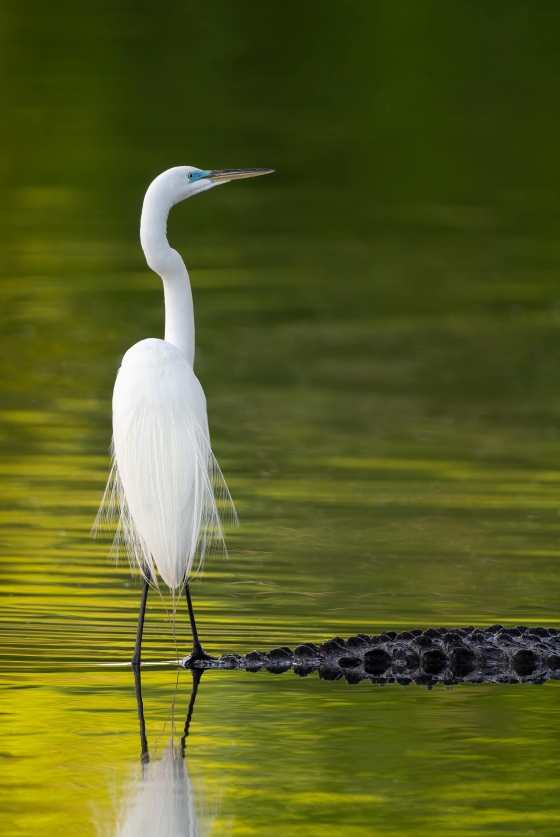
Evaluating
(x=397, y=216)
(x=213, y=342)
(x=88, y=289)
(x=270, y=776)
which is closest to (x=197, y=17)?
(x=397, y=216)

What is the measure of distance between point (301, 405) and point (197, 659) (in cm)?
527

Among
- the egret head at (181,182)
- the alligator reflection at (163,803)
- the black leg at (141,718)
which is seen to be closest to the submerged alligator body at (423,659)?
the black leg at (141,718)

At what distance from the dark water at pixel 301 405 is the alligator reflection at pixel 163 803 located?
Answer: 22mm

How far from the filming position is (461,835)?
16.9ft

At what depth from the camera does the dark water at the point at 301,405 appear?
19.1 ft

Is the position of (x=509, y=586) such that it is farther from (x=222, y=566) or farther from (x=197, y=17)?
(x=197, y=17)

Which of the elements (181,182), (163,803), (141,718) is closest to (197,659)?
(141,718)

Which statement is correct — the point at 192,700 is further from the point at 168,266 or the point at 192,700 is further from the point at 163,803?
the point at 168,266

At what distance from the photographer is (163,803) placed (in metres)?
5.45

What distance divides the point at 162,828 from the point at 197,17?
95.1ft

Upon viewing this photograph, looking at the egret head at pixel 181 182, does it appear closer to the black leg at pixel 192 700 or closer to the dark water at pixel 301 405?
the dark water at pixel 301 405

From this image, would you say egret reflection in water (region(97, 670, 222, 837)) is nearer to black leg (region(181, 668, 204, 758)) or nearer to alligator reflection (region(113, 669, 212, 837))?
alligator reflection (region(113, 669, 212, 837))

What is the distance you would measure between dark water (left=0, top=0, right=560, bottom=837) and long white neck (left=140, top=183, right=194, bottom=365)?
1250 millimetres

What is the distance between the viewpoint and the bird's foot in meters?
7.11
